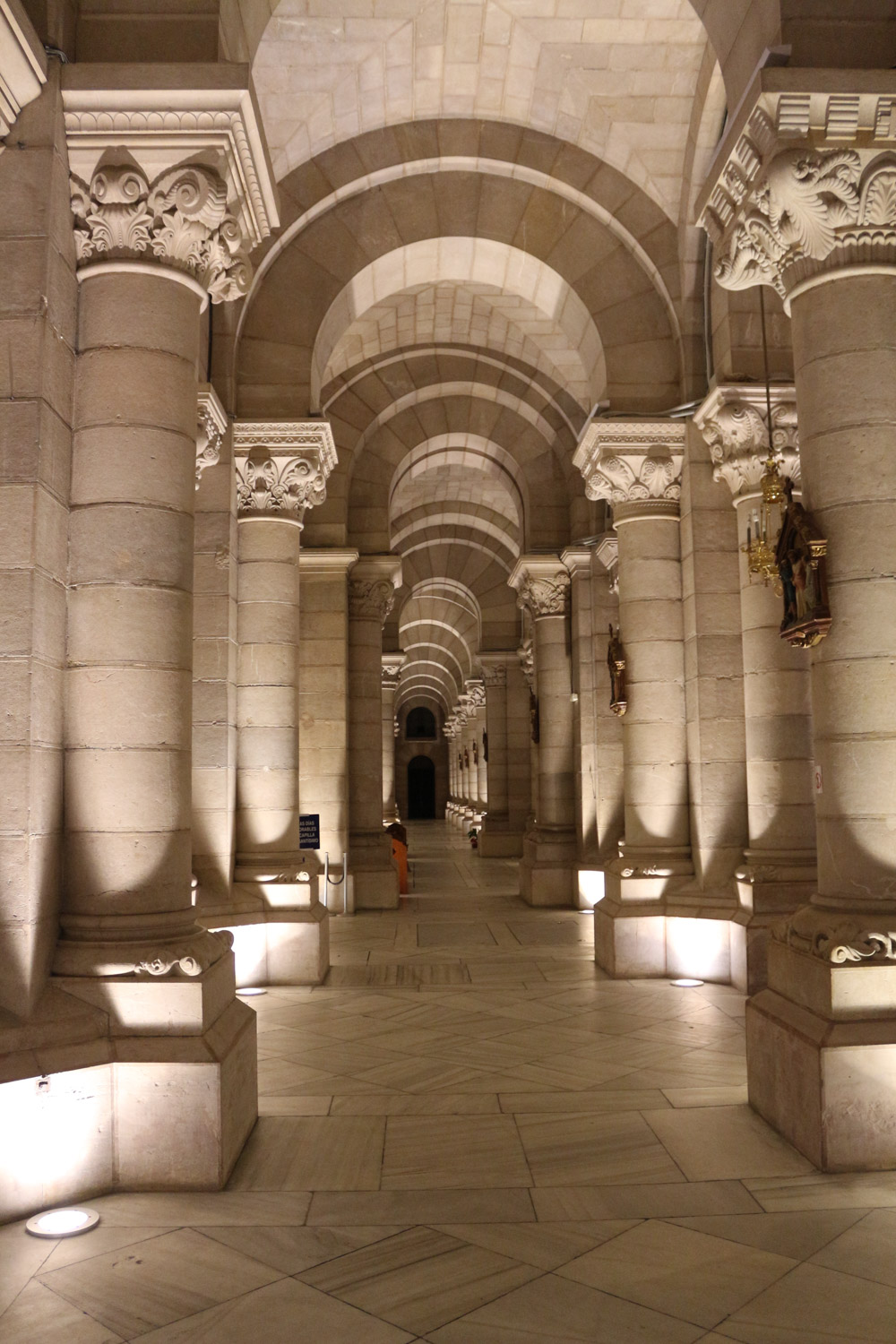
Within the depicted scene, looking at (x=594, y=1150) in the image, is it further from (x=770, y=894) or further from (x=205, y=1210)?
(x=770, y=894)

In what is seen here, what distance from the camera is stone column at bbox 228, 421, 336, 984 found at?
10.6 meters

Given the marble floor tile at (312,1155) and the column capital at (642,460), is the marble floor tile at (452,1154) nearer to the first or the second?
the marble floor tile at (312,1155)

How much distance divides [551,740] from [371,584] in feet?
12.8

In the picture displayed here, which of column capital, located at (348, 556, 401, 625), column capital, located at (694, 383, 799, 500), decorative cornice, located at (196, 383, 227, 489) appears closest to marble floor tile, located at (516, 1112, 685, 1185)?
column capital, located at (694, 383, 799, 500)

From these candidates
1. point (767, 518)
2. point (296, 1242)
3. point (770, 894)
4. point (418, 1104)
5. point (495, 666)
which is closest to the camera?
point (296, 1242)

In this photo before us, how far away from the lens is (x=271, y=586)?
445 inches

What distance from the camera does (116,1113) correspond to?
511 cm

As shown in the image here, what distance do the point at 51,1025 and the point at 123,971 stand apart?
40 centimetres

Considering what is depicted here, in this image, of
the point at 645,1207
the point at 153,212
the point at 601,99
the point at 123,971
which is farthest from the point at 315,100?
the point at 645,1207

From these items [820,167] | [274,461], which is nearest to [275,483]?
[274,461]

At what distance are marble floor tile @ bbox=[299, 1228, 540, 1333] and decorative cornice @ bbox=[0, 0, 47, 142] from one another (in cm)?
552

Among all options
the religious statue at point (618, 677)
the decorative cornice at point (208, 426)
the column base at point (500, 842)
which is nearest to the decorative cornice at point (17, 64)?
the decorative cornice at point (208, 426)

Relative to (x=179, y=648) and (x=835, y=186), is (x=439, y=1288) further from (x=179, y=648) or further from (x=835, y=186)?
(x=835, y=186)

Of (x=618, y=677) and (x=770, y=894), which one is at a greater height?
(x=618, y=677)
